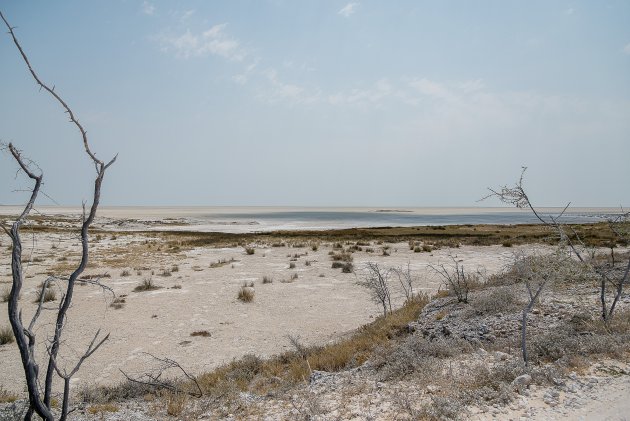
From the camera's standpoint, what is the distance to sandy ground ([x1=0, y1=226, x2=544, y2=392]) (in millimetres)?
8586

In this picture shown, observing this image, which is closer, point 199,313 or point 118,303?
point 199,313

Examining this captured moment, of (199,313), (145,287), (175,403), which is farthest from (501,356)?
(145,287)

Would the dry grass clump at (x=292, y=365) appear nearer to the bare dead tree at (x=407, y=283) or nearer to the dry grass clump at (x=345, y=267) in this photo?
the bare dead tree at (x=407, y=283)

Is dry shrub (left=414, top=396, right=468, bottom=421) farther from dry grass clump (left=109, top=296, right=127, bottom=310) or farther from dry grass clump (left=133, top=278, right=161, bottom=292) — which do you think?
dry grass clump (left=133, top=278, right=161, bottom=292)

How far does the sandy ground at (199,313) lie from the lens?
859 centimetres

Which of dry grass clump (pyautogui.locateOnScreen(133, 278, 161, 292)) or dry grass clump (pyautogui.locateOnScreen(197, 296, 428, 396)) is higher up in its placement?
dry grass clump (pyautogui.locateOnScreen(197, 296, 428, 396))

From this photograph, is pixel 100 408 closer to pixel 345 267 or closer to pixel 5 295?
pixel 5 295

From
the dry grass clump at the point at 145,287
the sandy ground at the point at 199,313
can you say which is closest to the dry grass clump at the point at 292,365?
the sandy ground at the point at 199,313

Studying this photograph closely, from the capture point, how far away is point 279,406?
16.7ft

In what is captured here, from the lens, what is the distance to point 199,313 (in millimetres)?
12203

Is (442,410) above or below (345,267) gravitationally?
above

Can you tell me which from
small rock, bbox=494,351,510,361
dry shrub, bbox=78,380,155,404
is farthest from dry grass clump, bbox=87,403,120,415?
small rock, bbox=494,351,510,361

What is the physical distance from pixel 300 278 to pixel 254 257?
8.40m

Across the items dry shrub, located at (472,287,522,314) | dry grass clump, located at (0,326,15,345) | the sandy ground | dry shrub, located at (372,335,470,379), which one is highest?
dry shrub, located at (472,287,522,314)
